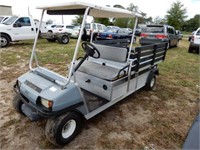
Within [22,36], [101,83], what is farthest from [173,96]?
[22,36]

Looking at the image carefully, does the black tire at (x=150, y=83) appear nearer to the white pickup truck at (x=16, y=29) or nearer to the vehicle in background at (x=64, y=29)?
the white pickup truck at (x=16, y=29)

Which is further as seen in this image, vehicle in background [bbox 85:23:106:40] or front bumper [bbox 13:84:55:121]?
vehicle in background [bbox 85:23:106:40]

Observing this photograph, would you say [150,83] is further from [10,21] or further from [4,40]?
[10,21]

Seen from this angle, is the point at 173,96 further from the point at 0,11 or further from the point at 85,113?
the point at 0,11

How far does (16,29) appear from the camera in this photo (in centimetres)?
892

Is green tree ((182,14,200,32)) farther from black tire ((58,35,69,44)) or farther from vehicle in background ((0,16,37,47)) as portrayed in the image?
vehicle in background ((0,16,37,47))

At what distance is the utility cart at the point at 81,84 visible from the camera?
2.17 metres

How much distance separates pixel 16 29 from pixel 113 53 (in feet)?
23.9

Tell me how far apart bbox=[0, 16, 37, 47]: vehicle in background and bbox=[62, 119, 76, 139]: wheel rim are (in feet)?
25.8

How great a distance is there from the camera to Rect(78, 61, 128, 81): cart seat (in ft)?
9.69

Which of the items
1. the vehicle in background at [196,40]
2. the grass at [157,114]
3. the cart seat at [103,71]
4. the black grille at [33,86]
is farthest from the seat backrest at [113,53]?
the vehicle in background at [196,40]

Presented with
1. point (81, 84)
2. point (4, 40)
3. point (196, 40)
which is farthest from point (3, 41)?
point (196, 40)

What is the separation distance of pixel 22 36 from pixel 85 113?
820 centimetres

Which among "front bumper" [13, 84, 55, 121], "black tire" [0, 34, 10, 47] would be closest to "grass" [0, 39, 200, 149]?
"front bumper" [13, 84, 55, 121]
